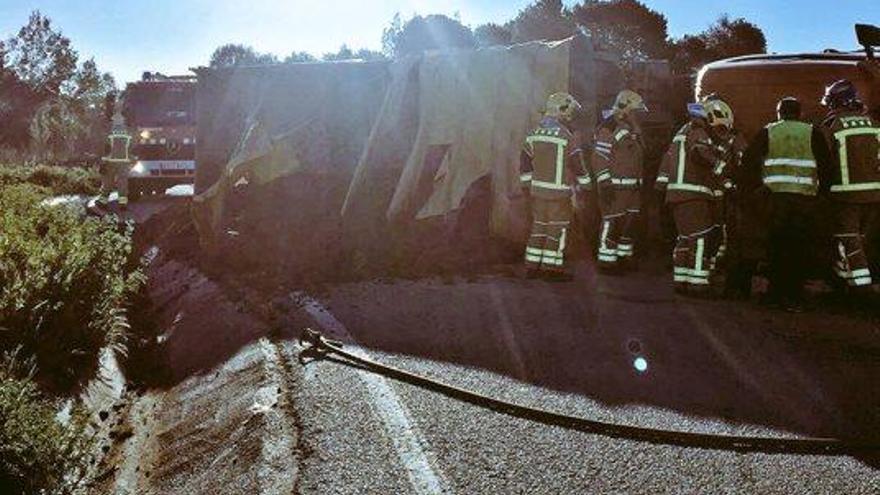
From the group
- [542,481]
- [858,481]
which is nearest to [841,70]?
[858,481]

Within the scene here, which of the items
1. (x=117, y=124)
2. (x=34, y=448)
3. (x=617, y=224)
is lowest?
(x=34, y=448)

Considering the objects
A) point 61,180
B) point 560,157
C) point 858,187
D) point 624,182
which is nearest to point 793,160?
point 858,187

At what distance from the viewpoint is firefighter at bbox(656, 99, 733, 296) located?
7875mm

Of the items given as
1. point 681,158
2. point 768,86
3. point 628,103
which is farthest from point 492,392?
point 768,86

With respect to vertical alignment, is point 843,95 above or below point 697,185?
above

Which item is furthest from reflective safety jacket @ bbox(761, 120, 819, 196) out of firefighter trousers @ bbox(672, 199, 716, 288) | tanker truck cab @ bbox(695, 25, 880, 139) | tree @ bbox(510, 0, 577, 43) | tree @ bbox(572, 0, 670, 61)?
tree @ bbox(572, 0, 670, 61)

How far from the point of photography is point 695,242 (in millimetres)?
7934

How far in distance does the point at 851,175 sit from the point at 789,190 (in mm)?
574

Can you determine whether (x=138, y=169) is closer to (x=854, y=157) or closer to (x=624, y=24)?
(x=854, y=157)

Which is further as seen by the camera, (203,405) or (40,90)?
(40,90)

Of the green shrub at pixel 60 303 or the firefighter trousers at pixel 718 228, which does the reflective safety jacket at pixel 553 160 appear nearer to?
the firefighter trousers at pixel 718 228

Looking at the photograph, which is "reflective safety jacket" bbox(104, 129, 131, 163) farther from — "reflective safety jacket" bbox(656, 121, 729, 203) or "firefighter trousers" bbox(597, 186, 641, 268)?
"reflective safety jacket" bbox(656, 121, 729, 203)

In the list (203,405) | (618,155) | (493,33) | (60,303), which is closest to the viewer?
(203,405)

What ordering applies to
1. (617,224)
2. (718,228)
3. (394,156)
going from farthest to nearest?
(394,156) → (617,224) → (718,228)
